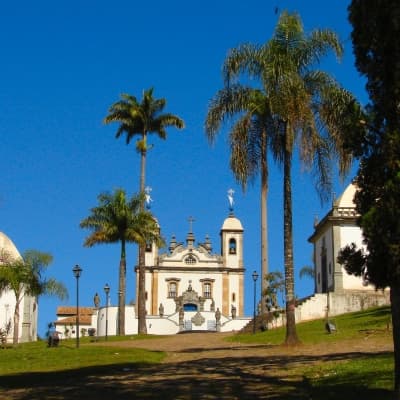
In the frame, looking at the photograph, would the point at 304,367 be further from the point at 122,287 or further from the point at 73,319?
the point at 73,319

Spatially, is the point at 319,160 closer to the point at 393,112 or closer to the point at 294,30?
the point at 294,30

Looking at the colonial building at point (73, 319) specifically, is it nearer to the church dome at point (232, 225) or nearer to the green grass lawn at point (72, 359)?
the church dome at point (232, 225)

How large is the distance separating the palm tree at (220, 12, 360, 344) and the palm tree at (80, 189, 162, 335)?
1810 centimetres

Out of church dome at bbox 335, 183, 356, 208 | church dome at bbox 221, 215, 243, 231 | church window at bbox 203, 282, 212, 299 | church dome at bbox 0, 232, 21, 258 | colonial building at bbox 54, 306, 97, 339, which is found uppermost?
church dome at bbox 221, 215, 243, 231

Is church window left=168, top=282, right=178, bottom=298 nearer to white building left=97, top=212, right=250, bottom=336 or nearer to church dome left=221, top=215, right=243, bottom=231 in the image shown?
white building left=97, top=212, right=250, bottom=336

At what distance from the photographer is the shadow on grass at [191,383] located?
36.4ft

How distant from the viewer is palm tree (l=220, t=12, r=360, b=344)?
67.8 ft

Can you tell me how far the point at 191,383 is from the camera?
12531mm

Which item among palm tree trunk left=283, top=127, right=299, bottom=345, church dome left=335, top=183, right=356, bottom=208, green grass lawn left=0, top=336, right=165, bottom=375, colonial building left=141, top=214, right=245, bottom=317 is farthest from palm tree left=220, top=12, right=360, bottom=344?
colonial building left=141, top=214, right=245, bottom=317

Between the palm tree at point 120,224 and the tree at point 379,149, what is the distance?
28818mm

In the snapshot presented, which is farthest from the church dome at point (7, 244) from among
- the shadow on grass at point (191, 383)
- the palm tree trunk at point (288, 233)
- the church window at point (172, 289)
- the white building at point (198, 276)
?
the shadow on grass at point (191, 383)

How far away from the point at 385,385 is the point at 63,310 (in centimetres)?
7664

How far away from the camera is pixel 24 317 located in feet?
157

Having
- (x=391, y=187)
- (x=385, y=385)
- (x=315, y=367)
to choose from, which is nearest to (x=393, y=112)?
(x=391, y=187)
